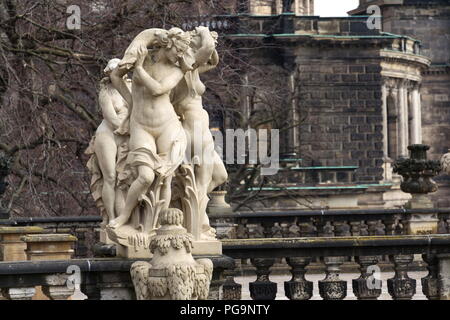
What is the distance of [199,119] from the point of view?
10688 millimetres

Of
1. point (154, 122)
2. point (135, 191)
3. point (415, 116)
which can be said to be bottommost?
point (135, 191)

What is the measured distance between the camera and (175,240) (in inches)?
364

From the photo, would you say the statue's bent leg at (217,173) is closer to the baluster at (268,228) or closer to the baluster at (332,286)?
the baluster at (332,286)

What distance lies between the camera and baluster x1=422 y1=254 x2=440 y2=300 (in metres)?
11.8

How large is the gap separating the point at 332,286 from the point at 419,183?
9.43m

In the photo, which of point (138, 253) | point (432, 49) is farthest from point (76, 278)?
point (432, 49)

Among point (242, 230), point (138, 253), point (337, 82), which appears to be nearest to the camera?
point (138, 253)

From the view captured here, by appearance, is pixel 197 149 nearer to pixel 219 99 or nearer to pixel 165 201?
pixel 165 201

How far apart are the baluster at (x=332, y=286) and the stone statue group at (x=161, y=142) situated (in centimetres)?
144

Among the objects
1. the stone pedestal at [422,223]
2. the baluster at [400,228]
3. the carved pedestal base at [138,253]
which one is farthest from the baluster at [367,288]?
the stone pedestal at [422,223]

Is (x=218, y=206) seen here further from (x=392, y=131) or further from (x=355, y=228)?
(x=392, y=131)

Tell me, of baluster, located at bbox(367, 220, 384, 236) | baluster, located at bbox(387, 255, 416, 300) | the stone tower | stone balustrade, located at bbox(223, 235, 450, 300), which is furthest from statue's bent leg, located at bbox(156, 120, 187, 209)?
the stone tower

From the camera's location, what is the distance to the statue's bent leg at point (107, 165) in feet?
35.7
